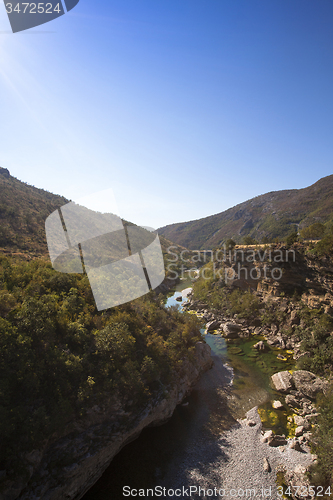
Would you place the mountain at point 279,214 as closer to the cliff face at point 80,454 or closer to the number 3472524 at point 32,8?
the cliff face at point 80,454

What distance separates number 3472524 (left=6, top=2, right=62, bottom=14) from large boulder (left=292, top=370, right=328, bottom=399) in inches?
1122

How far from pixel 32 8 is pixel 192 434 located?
83.4ft

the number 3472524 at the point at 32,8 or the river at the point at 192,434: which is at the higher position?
the number 3472524 at the point at 32,8

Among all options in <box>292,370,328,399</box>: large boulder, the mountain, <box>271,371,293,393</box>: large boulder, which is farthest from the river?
the mountain

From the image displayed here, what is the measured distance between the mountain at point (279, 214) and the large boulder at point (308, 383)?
76725 mm

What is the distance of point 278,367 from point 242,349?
4.61 meters

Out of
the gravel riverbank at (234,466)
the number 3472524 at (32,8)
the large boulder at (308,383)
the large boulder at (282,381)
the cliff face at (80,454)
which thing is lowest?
the gravel riverbank at (234,466)

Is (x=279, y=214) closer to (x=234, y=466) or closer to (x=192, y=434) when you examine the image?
(x=192, y=434)

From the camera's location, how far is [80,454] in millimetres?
9938

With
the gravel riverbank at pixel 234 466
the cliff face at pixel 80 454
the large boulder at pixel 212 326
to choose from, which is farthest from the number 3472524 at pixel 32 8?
the large boulder at pixel 212 326

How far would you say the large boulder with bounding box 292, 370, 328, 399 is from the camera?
16.5 meters

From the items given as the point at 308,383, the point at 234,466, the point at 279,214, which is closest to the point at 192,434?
the point at 234,466

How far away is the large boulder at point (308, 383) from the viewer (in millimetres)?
16500

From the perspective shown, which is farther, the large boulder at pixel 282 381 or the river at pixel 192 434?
the large boulder at pixel 282 381
